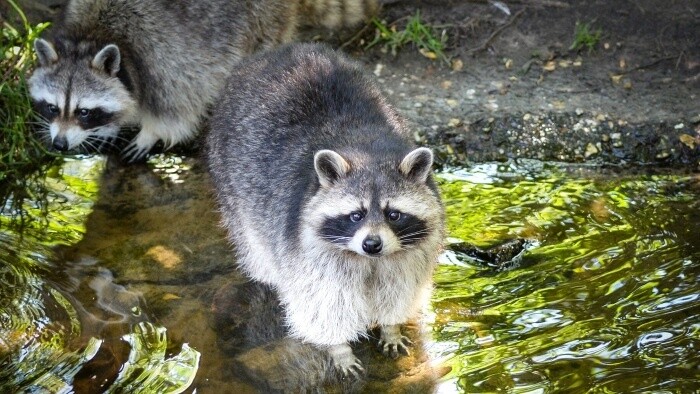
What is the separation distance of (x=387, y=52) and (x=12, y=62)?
2.24m

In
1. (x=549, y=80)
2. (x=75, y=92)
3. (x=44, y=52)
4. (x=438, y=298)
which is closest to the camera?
(x=438, y=298)

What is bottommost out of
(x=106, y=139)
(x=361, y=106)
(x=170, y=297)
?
(x=106, y=139)

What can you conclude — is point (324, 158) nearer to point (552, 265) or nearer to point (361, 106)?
point (361, 106)

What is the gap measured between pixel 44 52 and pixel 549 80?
9.45 ft

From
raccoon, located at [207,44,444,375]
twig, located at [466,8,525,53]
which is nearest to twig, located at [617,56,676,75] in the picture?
twig, located at [466,8,525,53]

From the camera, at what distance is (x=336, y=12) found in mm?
6477

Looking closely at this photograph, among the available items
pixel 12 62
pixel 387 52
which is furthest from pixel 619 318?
pixel 12 62

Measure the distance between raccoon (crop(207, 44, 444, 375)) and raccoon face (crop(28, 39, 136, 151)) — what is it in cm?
125

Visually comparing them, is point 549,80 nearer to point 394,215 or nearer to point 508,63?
point 508,63

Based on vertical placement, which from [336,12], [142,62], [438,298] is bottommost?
[142,62]

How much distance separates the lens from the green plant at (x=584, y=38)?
20.1 ft

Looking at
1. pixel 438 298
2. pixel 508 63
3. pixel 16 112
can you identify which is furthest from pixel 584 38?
pixel 16 112

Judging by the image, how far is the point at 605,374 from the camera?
375 cm

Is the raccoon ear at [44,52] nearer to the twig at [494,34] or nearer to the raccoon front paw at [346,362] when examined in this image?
the twig at [494,34]
